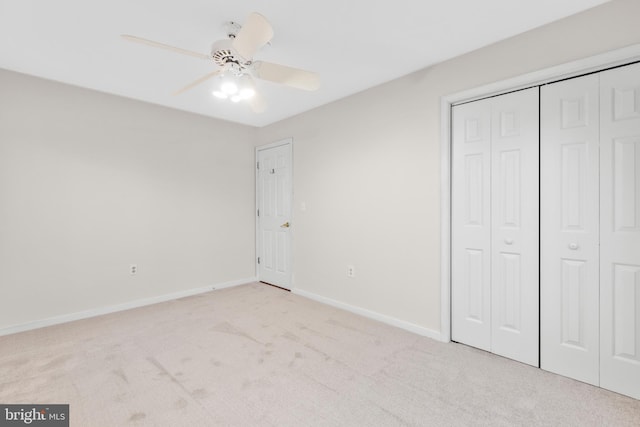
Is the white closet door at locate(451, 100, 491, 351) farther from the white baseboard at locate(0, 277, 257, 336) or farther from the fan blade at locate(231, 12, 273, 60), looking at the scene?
the white baseboard at locate(0, 277, 257, 336)

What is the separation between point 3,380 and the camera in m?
2.01

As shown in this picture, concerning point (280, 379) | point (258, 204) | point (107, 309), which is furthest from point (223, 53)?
point (107, 309)

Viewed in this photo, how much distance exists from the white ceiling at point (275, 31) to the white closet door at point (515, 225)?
23.0 inches

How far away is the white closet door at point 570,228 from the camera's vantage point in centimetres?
193

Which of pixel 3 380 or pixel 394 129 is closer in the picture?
pixel 3 380

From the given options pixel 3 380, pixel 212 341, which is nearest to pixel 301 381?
pixel 212 341

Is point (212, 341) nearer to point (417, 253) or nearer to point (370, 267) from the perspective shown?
point (370, 267)

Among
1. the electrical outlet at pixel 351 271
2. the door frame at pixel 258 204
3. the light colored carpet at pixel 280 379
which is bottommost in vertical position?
the light colored carpet at pixel 280 379

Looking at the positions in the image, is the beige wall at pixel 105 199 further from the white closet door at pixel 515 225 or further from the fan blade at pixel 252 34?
the white closet door at pixel 515 225

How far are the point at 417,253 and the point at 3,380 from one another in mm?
3187

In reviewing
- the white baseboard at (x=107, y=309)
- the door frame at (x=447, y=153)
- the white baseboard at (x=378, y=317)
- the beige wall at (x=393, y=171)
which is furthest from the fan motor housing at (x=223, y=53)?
the white baseboard at (x=107, y=309)

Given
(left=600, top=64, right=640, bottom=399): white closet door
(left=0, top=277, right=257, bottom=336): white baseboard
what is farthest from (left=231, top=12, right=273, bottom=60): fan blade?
(left=0, top=277, right=257, bottom=336): white baseboard

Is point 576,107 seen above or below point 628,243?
above

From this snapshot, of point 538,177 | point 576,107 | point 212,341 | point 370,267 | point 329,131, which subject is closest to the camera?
point 576,107
